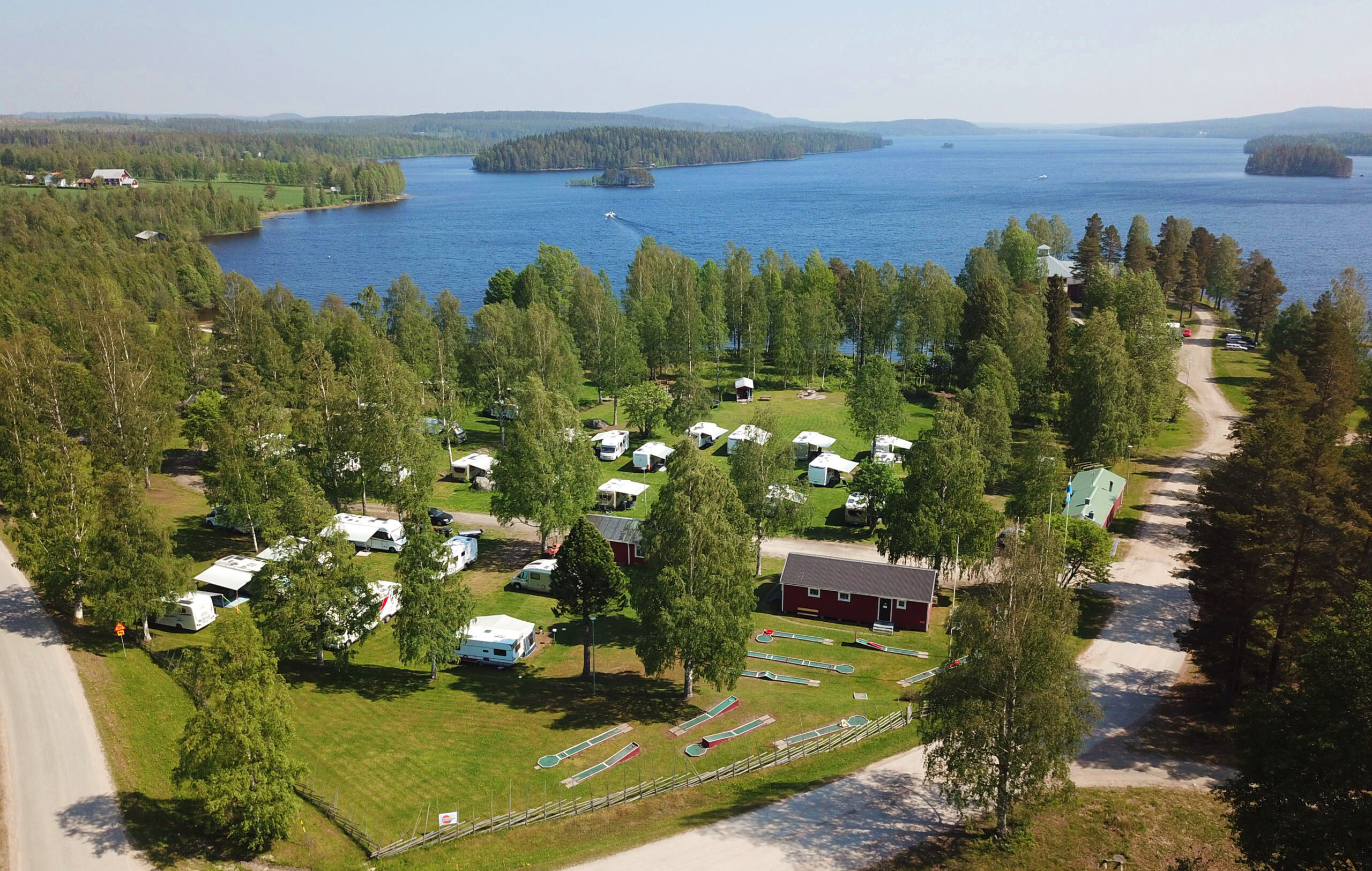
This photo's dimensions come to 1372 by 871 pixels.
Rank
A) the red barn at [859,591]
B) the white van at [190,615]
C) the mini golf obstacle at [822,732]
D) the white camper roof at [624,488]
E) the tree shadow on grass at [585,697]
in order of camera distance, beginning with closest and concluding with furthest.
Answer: the mini golf obstacle at [822,732] < the tree shadow on grass at [585,697] < the white van at [190,615] < the red barn at [859,591] < the white camper roof at [624,488]

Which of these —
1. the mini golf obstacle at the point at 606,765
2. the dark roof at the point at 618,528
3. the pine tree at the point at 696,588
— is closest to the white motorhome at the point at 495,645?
the pine tree at the point at 696,588

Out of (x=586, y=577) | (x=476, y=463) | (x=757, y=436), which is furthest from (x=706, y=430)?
(x=586, y=577)

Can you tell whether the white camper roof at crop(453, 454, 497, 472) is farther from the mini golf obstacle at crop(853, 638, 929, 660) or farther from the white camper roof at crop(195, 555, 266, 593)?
the mini golf obstacle at crop(853, 638, 929, 660)

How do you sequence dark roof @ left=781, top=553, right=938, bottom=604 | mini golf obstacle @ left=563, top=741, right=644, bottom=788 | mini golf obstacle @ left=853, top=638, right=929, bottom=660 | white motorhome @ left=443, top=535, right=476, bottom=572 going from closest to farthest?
1. mini golf obstacle @ left=563, top=741, right=644, bottom=788
2. mini golf obstacle @ left=853, top=638, right=929, bottom=660
3. dark roof @ left=781, top=553, right=938, bottom=604
4. white motorhome @ left=443, top=535, right=476, bottom=572

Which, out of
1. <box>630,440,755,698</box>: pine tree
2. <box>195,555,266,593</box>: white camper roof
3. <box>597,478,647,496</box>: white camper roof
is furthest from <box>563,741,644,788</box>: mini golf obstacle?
<box>597,478,647,496</box>: white camper roof

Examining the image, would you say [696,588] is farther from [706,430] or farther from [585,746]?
[706,430]

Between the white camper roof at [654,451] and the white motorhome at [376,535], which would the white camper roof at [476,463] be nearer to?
the white camper roof at [654,451]

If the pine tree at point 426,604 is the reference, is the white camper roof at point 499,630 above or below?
below
